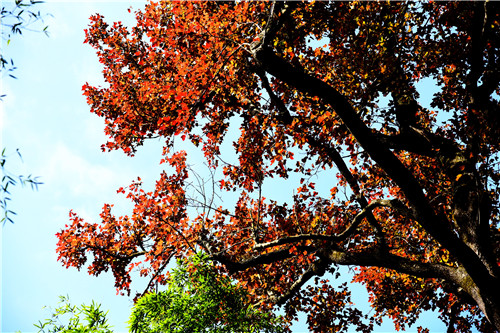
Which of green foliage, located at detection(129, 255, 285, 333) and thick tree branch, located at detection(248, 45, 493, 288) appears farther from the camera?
green foliage, located at detection(129, 255, 285, 333)

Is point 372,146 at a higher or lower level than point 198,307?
higher

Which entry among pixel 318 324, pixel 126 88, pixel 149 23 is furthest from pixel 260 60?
pixel 318 324

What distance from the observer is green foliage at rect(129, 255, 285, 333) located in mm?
7395

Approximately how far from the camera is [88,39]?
532 inches

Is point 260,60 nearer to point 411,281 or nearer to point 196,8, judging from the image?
point 196,8

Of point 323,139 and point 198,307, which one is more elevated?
point 323,139

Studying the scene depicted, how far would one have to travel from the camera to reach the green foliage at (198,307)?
24.3ft

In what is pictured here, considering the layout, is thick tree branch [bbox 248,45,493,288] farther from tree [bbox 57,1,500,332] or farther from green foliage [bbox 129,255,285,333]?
green foliage [bbox 129,255,285,333]

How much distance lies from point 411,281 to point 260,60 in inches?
453

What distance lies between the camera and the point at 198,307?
7555mm

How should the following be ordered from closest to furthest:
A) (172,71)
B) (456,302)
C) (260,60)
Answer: (260,60) < (172,71) < (456,302)

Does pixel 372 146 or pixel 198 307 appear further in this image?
pixel 198 307

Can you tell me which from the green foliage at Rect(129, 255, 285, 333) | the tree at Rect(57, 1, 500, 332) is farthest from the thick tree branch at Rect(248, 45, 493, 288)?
the green foliage at Rect(129, 255, 285, 333)

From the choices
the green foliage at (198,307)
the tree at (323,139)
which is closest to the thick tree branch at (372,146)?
the tree at (323,139)
